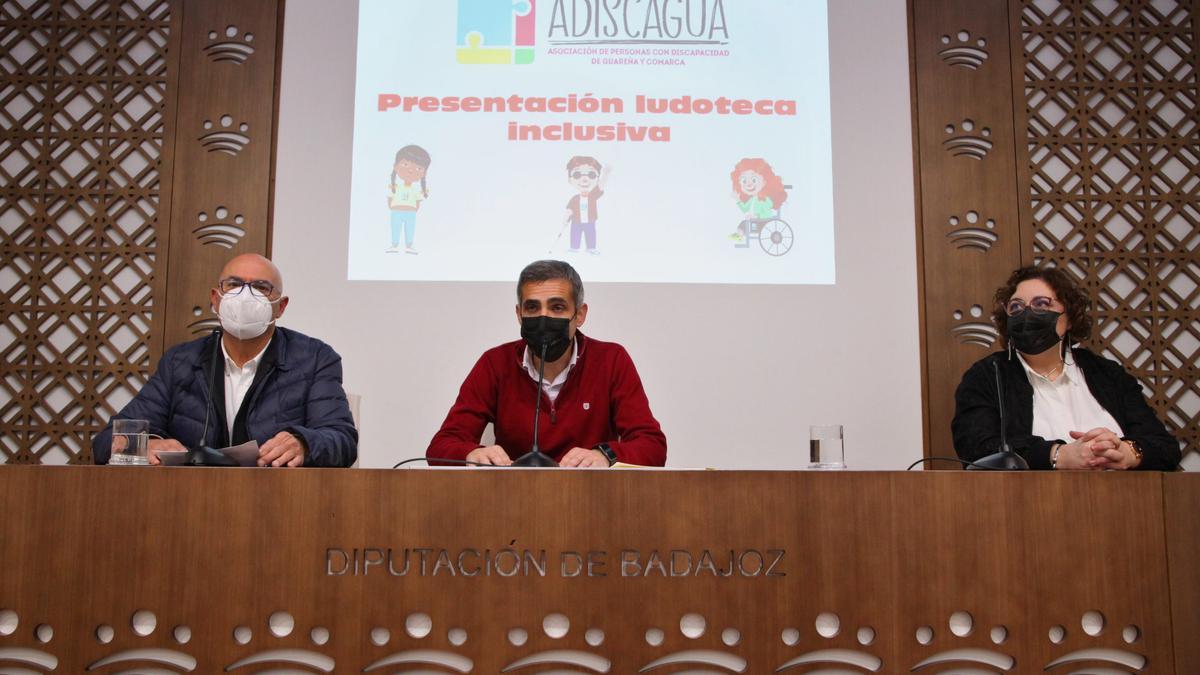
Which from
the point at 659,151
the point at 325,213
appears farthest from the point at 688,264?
the point at 325,213

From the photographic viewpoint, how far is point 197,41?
3176 mm

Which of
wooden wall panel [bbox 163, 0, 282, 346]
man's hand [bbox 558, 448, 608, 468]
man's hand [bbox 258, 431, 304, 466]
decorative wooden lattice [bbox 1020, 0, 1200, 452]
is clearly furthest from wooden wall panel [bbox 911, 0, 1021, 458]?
wooden wall panel [bbox 163, 0, 282, 346]

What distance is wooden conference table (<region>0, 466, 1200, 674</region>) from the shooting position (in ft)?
4.29

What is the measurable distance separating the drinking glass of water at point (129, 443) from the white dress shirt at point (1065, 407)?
7.01 feet

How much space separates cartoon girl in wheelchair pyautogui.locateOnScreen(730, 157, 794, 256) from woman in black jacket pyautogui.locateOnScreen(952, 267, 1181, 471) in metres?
0.77

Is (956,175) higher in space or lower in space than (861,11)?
lower

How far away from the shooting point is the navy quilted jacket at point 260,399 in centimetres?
220

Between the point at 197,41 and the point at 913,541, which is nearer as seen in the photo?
the point at 913,541

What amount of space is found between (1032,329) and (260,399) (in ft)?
6.53

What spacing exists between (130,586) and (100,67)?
2.53 metres

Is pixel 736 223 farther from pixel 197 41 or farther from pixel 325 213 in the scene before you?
pixel 197 41

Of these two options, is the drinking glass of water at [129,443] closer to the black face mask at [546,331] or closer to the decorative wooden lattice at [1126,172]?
the black face mask at [546,331]

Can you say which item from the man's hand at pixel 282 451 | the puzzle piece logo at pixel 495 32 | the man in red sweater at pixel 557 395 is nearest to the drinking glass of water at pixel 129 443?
the man's hand at pixel 282 451

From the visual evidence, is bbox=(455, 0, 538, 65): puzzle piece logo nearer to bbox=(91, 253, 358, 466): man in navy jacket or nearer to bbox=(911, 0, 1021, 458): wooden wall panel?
bbox=(91, 253, 358, 466): man in navy jacket
